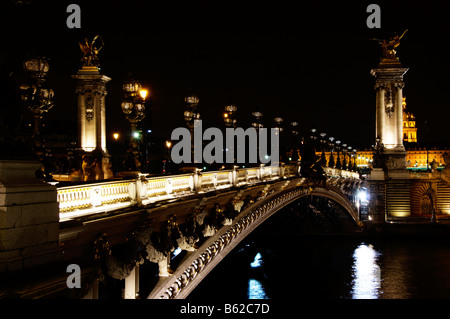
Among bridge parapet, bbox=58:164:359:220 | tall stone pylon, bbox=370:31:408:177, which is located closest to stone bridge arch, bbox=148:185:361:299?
bridge parapet, bbox=58:164:359:220

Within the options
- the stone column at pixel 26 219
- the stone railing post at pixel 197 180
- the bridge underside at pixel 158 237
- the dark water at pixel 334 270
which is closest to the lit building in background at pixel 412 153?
the dark water at pixel 334 270

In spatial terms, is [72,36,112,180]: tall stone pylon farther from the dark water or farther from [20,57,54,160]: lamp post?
[20,57,54,160]: lamp post

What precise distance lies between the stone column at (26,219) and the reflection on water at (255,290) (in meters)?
24.3

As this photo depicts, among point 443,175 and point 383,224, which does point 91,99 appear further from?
point 443,175

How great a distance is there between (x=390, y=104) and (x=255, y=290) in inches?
1116

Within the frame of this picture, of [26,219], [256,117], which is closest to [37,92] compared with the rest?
[26,219]

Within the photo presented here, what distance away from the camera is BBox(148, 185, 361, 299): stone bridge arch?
13.6 meters

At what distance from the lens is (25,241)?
6.17 metres

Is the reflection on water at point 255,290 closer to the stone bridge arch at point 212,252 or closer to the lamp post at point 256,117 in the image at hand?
the stone bridge arch at point 212,252

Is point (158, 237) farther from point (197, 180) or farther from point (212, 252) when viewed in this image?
point (212, 252)

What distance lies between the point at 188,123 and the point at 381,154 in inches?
1567

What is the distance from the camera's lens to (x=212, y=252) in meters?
16.8

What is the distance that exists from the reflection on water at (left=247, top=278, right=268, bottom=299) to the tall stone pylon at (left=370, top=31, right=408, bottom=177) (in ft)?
76.6
